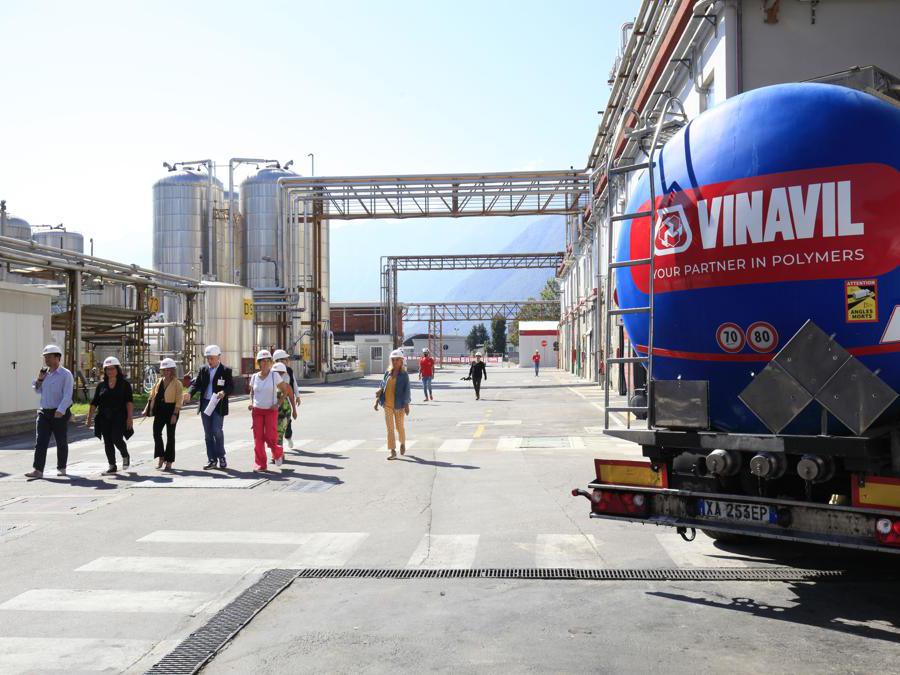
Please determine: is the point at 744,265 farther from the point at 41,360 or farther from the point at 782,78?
the point at 41,360

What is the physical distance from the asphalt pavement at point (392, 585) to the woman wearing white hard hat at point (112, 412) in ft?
1.75

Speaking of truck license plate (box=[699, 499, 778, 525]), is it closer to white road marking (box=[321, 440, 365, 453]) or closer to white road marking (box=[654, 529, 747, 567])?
white road marking (box=[654, 529, 747, 567])

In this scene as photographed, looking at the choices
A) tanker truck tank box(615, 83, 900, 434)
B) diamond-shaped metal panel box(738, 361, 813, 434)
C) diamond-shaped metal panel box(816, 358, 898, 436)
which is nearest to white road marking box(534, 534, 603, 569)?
tanker truck tank box(615, 83, 900, 434)

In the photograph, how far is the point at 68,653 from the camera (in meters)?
5.21

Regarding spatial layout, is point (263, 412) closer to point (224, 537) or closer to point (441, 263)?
point (224, 537)

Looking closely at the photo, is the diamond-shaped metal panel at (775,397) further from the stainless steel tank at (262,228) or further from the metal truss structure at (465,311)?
the metal truss structure at (465,311)

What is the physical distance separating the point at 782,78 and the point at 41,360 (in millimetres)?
17602

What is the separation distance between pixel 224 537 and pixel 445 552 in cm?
219

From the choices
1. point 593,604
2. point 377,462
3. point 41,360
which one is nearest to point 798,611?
point 593,604

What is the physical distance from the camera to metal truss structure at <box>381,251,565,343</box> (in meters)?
75.1

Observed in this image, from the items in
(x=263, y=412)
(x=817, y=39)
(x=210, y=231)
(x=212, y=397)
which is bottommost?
(x=263, y=412)

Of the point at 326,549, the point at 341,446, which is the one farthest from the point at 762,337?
the point at 341,446

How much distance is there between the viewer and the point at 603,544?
810 centimetres

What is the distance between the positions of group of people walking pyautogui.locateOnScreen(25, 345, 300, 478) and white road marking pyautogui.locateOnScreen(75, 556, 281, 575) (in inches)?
216
